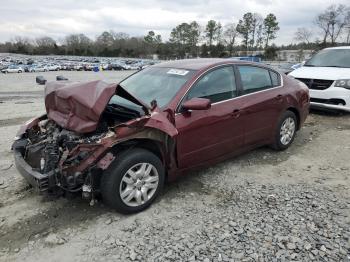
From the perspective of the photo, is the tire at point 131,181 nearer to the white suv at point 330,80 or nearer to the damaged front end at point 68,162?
the damaged front end at point 68,162

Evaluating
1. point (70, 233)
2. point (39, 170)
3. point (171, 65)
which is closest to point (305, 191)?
point (171, 65)

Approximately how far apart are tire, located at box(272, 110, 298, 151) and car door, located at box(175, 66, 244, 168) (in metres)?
1.01

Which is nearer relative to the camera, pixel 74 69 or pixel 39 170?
pixel 39 170

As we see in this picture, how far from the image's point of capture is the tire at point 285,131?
17.2 feet

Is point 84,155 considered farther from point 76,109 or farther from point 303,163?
point 303,163

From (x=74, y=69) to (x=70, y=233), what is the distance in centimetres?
6237

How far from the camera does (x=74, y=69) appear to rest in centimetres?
6150

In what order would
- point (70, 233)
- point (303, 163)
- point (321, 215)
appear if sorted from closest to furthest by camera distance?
1. point (70, 233)
2. point (321, 215)
3. point (303, 163)

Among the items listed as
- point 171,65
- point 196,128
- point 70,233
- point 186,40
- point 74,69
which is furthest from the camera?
point 186,40

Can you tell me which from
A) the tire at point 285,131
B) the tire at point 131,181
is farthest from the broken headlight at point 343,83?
the tire at point 131,181

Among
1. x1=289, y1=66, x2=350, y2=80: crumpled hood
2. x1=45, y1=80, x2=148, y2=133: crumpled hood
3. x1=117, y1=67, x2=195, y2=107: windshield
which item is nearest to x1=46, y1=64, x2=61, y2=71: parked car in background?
x1=289, y1=66, x2=350, y2=80: crumpled hood

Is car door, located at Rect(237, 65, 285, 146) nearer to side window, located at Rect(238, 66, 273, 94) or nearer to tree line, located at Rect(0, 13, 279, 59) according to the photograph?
side window, located at Rect(238, 66, 273, 94)

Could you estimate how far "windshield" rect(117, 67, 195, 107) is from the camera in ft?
13.1

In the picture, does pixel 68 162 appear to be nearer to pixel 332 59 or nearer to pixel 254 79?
pixel 254 79
